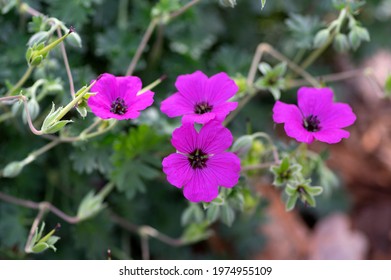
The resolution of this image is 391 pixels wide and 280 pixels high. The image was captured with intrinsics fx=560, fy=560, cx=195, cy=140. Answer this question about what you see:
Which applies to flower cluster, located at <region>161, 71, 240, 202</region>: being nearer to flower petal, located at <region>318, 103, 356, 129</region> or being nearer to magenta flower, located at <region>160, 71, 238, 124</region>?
magenta flower, located at <region>160, 71, 238, 124</region>

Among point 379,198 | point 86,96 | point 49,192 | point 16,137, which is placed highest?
point 86,96

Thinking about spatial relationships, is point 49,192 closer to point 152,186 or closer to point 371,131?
point 152,186

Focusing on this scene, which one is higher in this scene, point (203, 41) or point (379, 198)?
point (203, 41)

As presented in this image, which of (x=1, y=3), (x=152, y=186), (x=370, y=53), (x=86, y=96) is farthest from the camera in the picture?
(x=370, y=53)

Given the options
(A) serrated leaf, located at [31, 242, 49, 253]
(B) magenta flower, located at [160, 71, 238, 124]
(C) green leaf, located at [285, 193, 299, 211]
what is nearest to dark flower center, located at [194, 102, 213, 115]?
(B) magenta flower, located at [160, 71, 238, 124]

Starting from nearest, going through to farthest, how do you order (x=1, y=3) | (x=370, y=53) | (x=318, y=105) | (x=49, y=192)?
(x=318, y=105), (x=1, y=3), (x=49, y=192), (x=370, y=53)

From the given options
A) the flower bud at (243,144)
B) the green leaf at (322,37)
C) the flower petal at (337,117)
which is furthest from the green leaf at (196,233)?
the green leaf at (322,37)

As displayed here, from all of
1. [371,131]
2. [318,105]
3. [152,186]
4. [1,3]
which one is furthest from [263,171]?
[371,131]
